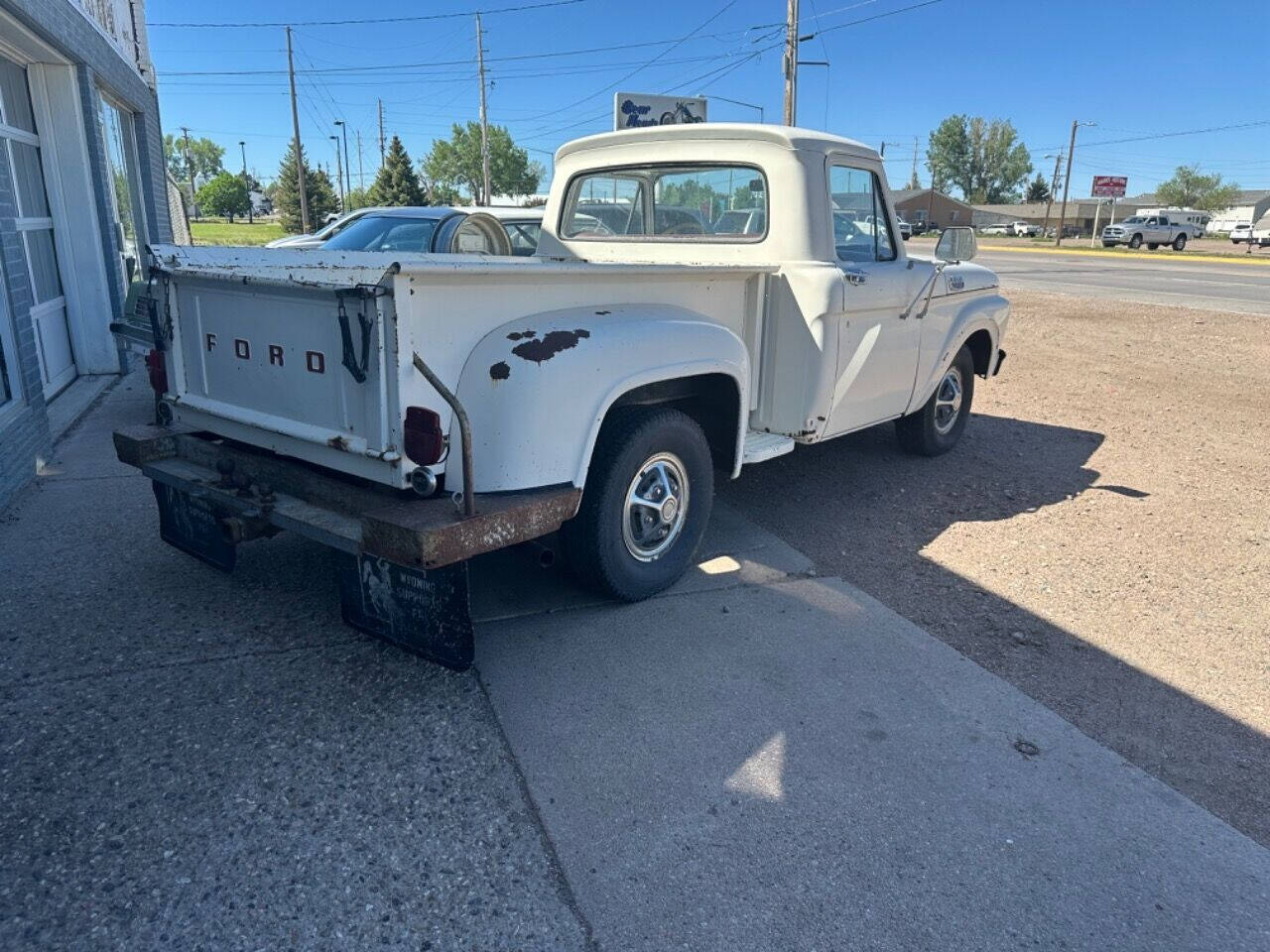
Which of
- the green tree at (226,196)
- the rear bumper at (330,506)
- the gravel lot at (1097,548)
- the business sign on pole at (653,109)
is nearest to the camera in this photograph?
the rear bumper at (330,506)

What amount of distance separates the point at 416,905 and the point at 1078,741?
2290mm

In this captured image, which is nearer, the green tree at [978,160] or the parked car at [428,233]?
the parked car at [428,233]

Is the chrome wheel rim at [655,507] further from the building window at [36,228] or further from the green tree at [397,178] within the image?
the green tree at [397,178]

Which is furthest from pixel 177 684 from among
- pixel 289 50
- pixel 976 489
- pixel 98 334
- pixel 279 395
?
pixel 289 50

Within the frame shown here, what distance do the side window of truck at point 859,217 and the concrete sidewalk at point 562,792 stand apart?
80.5 inches

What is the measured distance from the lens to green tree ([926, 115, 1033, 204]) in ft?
339

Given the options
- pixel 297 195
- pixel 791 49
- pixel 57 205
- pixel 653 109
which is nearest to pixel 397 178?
pixel 297 195

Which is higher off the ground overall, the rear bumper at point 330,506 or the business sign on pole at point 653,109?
the business sign on pole at point 653,109

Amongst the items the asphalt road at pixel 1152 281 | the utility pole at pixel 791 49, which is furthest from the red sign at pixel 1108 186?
the utility pole at pixel 791 49

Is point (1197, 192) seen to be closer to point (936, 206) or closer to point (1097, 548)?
point (936, 206)

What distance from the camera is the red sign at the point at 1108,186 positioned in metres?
60.3

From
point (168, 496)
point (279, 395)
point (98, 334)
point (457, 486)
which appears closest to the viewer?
point (457, 486)

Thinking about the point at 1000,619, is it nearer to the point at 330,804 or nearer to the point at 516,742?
the point at 516,742

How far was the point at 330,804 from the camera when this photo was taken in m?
2.62
